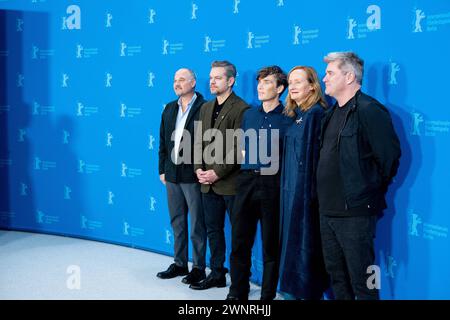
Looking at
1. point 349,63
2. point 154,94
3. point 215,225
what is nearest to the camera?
point 349,63

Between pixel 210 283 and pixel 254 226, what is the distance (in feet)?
2.35

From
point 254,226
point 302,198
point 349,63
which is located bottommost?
point 254,226

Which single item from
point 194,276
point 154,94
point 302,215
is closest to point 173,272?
point 194,276

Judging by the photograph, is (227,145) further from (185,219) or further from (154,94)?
(154,94)

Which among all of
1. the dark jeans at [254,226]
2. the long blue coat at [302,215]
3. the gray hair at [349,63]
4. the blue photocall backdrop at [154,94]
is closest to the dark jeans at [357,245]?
the long blue coat at [302,215]

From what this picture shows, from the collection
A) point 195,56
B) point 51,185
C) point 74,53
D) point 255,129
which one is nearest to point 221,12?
point 195,56

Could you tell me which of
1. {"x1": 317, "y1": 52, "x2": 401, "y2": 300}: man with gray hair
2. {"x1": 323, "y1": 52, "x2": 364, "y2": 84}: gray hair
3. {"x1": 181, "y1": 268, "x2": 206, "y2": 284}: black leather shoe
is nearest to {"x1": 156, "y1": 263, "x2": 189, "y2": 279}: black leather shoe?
{"x1": 181, "y1": 268, "x2": 206, "y2": 284}: black leather shoe

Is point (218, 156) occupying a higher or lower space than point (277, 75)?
lower

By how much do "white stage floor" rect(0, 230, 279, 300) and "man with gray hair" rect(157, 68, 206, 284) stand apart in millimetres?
184

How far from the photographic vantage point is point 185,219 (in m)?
4.73

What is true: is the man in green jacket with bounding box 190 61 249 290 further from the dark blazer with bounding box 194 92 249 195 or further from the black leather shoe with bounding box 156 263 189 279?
the black leather shoe with bounding box 156 263 189 279

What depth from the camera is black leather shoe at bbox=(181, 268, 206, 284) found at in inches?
176

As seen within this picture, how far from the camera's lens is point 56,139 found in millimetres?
6246
